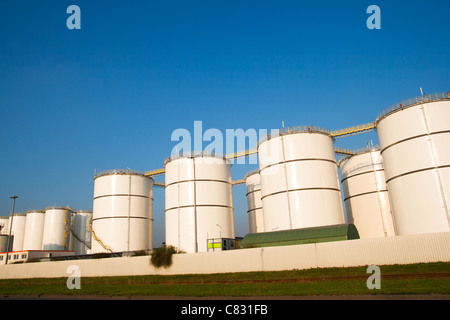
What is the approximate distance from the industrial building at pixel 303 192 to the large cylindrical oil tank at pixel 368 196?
115mm

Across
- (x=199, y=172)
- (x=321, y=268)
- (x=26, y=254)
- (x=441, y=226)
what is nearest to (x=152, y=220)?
(x=199, y=172)

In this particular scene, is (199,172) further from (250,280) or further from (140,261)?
(250,280)

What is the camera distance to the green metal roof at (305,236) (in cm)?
2714

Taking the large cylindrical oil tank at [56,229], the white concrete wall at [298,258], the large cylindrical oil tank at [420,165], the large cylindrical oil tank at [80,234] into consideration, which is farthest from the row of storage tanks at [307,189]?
the large cylindrical oil tank at [80,234]

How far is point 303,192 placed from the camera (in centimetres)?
3194

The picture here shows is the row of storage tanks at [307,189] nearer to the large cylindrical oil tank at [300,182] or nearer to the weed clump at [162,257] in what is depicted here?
the large cylindrical oil tank at [300,182]

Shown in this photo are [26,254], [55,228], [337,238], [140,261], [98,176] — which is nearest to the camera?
[337,238]

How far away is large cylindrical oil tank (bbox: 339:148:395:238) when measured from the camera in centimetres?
3900

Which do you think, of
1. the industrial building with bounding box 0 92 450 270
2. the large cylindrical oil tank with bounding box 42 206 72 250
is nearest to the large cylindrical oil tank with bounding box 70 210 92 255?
the large cylindrical oil tank with bounding box 42 206 72 250

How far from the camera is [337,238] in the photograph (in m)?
26.9

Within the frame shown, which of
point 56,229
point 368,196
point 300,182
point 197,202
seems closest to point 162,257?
A: point 197,202

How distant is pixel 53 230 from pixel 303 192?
49.6 meters

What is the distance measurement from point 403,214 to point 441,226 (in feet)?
10.1

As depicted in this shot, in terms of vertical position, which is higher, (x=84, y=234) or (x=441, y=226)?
(x=84, y=234)
